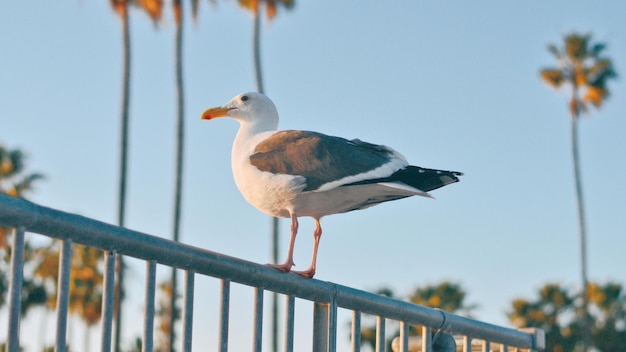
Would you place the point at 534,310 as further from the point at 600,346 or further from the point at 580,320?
the point at 600,346

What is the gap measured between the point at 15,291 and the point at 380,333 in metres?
1.61

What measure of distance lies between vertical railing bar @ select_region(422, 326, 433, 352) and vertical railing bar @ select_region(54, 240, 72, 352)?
5.94ft

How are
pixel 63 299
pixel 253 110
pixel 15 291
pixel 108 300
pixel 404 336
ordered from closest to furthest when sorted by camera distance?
pixel 15 291
pixel 63 299
pixel 108 300
pixel 404 336
pixel 253 110

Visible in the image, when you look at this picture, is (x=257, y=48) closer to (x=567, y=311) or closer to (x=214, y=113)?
(x=567, y=311)

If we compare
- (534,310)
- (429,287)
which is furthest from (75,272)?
(534,310)

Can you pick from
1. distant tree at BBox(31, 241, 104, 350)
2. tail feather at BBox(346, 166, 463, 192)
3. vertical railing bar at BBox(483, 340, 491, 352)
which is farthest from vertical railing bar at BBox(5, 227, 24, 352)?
distant tree at BBox(31, 241, 104, 350)

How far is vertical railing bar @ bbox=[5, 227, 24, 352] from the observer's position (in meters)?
2.28

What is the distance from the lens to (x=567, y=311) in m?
41.0

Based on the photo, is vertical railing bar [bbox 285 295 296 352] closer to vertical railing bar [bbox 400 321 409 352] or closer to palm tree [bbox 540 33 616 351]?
vertical railing bar [bbox 400 321 409 352]

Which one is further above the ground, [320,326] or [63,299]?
[63,299]

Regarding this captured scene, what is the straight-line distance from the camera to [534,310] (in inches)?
1599

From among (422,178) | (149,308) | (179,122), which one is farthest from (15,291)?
(179,122)

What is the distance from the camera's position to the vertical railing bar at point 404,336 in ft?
12.6

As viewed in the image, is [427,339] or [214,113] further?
[214,113]
